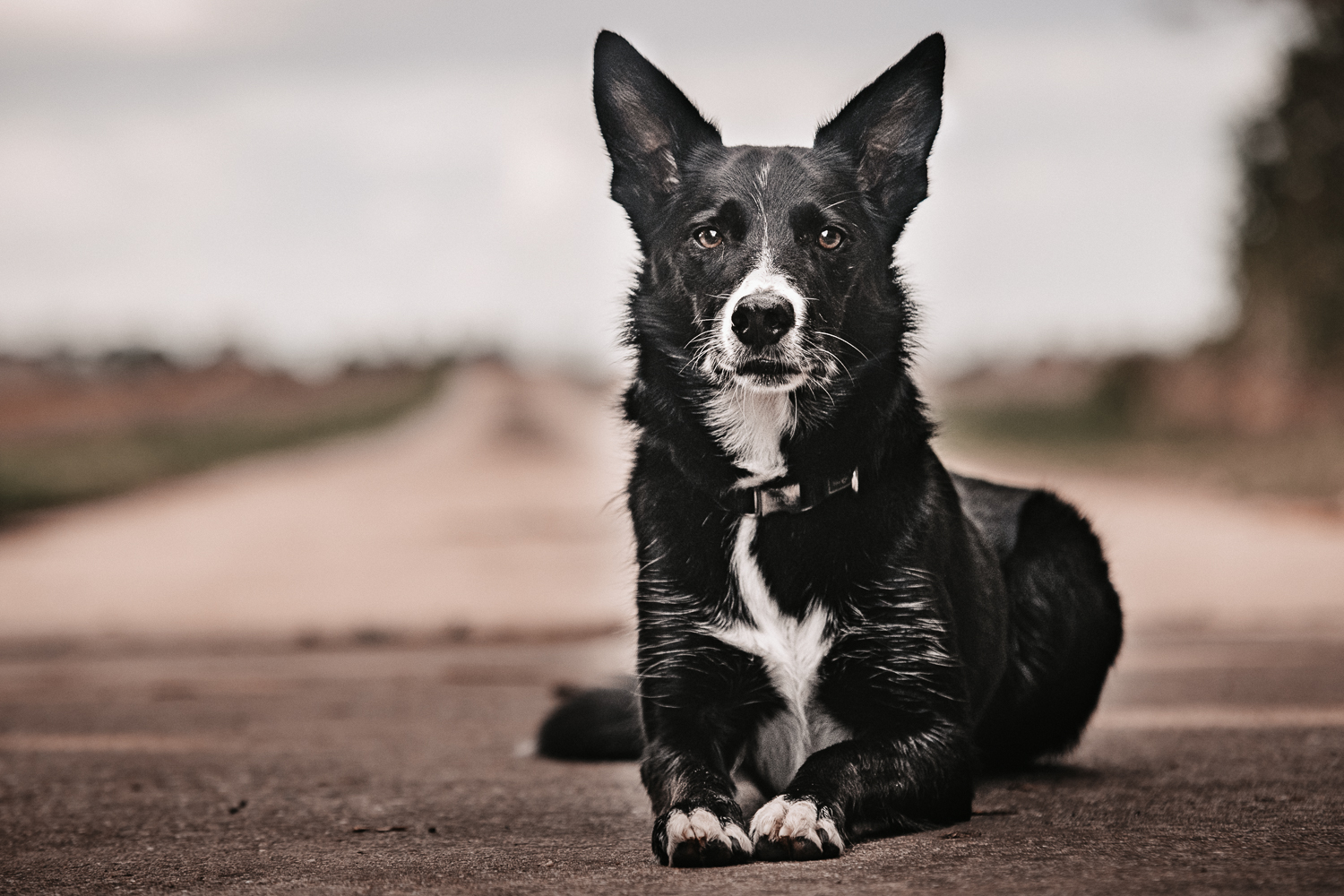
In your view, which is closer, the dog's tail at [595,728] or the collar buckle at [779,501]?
the collar buckle at [779,501]

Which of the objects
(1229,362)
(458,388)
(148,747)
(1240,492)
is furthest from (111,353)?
(148,747)

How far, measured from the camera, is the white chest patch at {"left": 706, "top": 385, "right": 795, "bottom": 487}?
4141mm

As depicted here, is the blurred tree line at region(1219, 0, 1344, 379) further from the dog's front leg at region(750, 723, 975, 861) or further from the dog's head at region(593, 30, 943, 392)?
the dog's front leg at region(750, 723, 975, 861)

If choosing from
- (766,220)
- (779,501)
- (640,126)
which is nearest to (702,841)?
(779,501)

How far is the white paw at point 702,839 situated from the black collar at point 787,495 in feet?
3.02

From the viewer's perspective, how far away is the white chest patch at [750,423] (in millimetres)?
4141

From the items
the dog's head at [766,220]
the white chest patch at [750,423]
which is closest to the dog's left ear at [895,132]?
the dog's head at [766,220]

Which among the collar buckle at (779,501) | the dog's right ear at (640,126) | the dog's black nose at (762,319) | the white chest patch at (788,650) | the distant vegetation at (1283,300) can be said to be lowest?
the white chest patch at (788,650)

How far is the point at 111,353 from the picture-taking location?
7894cm

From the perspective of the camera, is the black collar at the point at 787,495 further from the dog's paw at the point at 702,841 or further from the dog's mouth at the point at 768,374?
the dog's paw at the point at 702,841

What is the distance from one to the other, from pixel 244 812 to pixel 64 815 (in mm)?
552

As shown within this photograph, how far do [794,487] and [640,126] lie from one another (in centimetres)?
126

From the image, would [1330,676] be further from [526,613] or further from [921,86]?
[526,613]

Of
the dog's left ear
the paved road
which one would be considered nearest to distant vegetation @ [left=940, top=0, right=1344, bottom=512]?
the paved road
